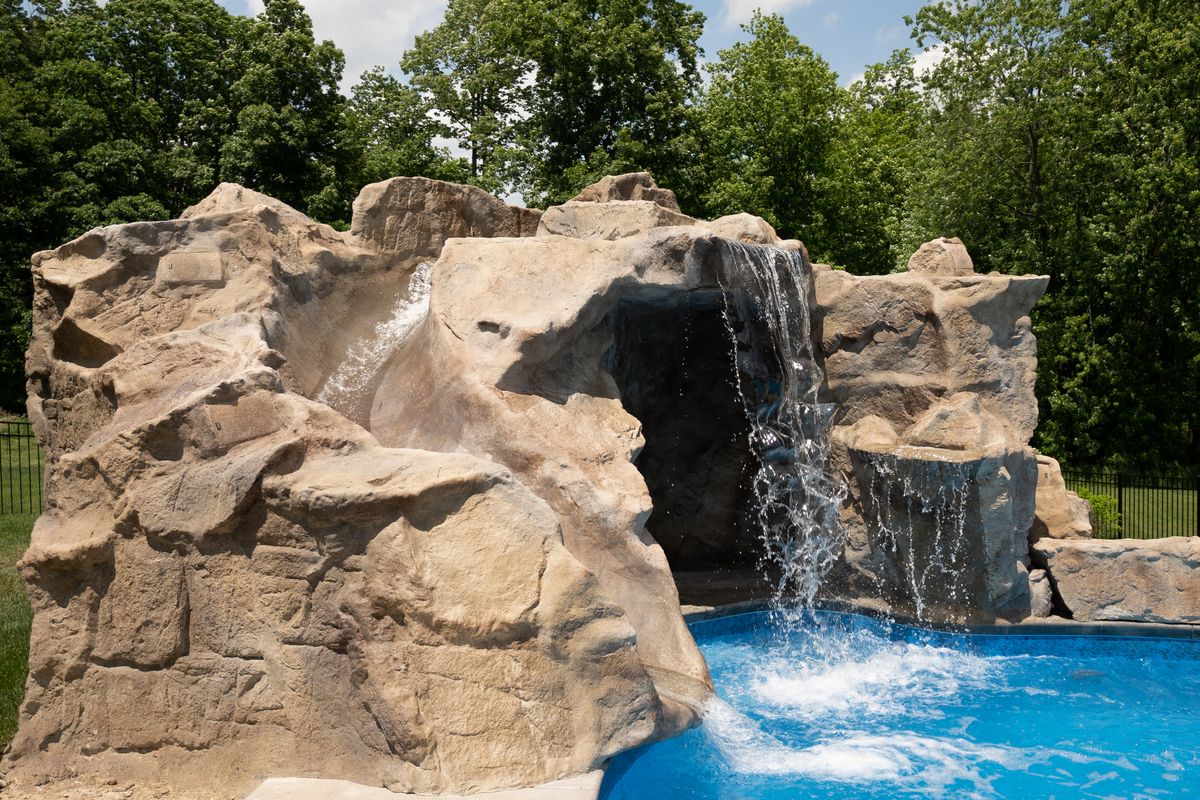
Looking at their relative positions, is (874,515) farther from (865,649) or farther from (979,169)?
(979,169)

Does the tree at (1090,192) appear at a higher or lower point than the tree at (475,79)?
lower

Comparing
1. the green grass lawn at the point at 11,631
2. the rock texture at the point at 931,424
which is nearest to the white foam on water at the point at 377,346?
the green grass lawn at the point at 11,631

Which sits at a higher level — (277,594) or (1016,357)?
(1016,357)

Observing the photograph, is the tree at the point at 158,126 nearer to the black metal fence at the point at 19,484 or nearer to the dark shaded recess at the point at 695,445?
the black metal fence at the point at 19,484

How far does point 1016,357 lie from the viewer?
9.55 metres

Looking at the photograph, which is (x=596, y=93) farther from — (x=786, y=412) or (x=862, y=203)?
(x=786, y=412)

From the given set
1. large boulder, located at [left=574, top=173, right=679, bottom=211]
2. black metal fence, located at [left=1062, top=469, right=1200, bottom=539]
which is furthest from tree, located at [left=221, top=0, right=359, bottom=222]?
black metal fence, located at [left=1062, top=469, right=1200, bottom=539]

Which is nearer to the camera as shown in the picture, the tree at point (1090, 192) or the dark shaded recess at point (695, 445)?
the dark shaded recess at point (695, 445)

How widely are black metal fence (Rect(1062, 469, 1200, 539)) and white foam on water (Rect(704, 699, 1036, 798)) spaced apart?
25.0 ft

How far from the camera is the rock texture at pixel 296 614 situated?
4.98m

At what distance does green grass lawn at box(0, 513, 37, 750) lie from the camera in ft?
21.9

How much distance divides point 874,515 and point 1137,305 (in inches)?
543

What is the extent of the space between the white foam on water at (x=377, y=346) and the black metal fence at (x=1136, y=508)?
30.8 feet

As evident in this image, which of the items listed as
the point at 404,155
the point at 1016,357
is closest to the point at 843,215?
the point at 404,155
